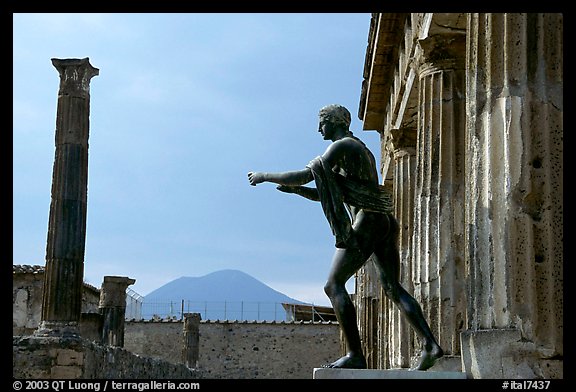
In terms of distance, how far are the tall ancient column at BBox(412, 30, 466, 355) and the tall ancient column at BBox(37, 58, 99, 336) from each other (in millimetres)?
8287

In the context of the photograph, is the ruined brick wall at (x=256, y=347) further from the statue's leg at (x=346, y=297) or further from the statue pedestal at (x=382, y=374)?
the statue pedestal at (x=382, y=374)

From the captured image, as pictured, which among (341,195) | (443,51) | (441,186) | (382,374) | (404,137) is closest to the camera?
(382,374)

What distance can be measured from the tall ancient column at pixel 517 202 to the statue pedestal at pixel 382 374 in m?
0.26

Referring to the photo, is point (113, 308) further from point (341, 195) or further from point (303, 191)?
→ point (341, 195)

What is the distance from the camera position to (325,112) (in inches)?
337

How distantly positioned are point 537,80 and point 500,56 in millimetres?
352

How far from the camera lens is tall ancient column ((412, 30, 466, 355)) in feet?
38.8

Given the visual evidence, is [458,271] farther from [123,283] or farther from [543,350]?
[123,283]

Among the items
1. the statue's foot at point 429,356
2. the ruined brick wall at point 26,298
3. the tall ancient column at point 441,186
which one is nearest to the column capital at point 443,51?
the tall ancient column at point 441,186

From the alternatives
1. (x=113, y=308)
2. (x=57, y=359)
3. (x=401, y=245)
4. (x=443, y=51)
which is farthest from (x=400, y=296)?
(x=113, y=308)

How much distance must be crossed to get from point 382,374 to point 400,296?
1016 mm

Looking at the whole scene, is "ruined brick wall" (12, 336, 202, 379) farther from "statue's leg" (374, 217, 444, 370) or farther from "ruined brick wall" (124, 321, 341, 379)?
"ruined brick wall" (124, 321, 341, 379)

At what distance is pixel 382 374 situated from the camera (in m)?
7.22

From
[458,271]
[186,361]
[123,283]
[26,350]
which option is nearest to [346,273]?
[458,271]
